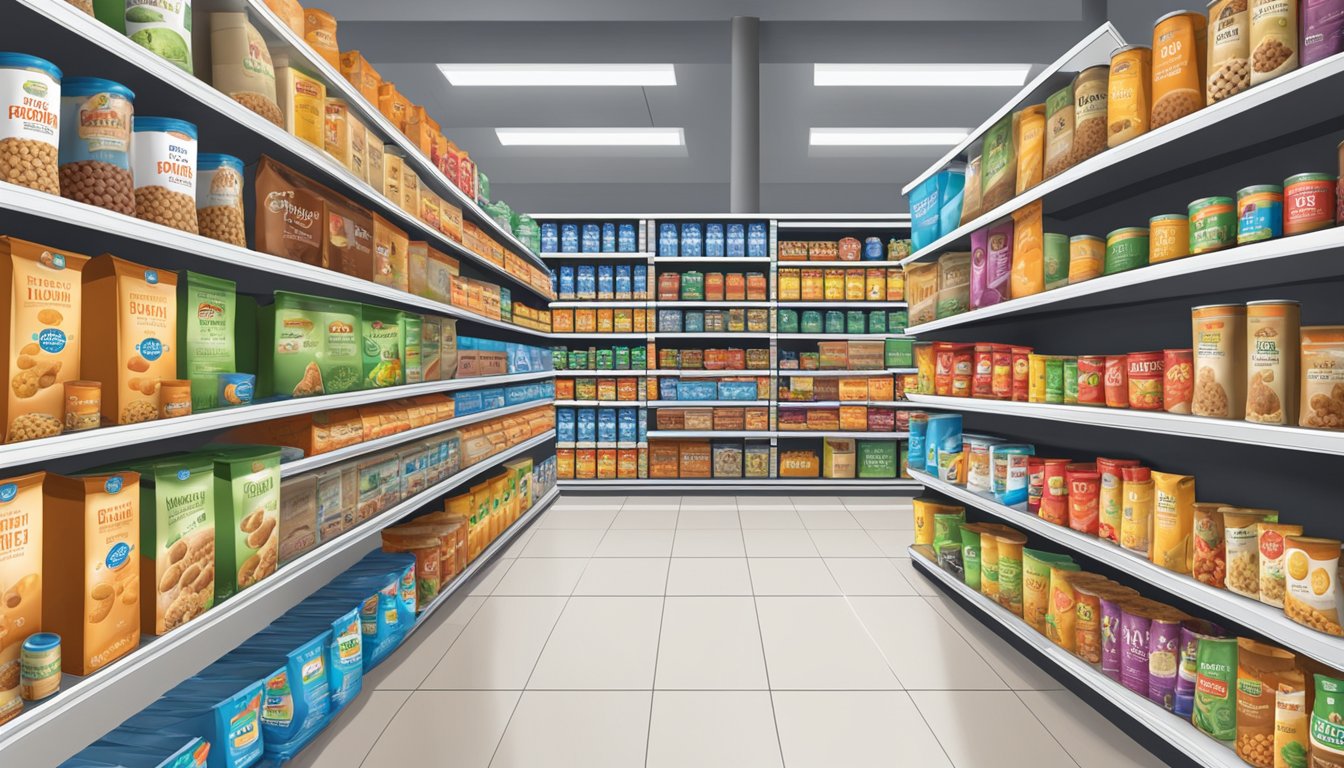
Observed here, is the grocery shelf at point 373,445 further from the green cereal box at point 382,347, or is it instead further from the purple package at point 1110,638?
the purple package at point 1110,638

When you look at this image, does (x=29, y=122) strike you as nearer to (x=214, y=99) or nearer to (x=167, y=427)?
(x=214, y=99)

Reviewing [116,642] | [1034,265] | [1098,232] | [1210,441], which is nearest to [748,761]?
[116,642]

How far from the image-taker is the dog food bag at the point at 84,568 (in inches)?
44.7

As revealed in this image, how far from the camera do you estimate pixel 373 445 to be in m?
2.20

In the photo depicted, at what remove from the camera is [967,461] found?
2.78 m

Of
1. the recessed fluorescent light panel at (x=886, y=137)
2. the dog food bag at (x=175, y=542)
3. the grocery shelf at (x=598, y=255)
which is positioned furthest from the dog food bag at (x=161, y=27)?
the recessed fluorescent light panel at (x=886, y=137)

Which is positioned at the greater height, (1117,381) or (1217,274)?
(1217,274)

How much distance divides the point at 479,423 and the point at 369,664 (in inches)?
62.3

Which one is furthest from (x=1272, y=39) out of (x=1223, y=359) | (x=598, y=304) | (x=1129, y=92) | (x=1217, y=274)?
(x=598, y=304)

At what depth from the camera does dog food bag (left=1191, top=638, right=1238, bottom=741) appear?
1512 millimetres

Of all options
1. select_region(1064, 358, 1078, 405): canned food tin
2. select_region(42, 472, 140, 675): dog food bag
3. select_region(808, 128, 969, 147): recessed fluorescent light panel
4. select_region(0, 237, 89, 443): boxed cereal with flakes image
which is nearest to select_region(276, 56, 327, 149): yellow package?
select_region(0, 237, 89, 443): boxed cereal with flakes image

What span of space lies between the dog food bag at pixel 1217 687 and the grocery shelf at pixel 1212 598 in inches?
3.6

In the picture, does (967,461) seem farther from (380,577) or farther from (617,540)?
(380,577)

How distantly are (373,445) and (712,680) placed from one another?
162cm
